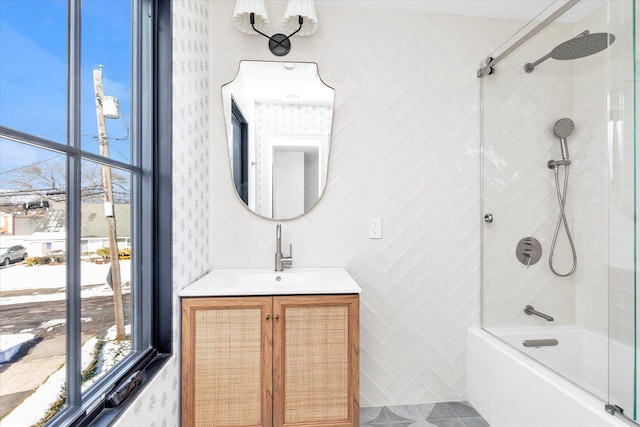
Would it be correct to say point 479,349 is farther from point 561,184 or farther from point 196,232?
point 196,232

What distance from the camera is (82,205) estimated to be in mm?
1005

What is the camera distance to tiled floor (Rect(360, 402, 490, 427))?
1.88 m

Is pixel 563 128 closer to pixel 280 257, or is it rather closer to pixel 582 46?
pixel 582 46

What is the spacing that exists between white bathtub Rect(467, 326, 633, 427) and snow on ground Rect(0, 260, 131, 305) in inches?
74.6

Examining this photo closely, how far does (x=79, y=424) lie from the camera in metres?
0.93

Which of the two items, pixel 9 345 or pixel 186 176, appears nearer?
pixel 9 345

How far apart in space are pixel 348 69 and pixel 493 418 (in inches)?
87.6

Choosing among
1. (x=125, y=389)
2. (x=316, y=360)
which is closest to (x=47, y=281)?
(x=125, y=389)

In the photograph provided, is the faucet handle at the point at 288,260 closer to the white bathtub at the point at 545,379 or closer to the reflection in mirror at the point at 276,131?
the reflection in mirror at the point at 276,131

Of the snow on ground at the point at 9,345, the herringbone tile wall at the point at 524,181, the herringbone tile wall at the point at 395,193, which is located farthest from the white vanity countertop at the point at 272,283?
the herringbone tile wall at the point at 524,181

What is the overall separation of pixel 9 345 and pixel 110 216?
0.52 meters

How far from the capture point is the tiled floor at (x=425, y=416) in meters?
1.88

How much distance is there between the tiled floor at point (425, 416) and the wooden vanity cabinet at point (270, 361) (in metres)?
0.45

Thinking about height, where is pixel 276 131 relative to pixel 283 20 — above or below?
below
